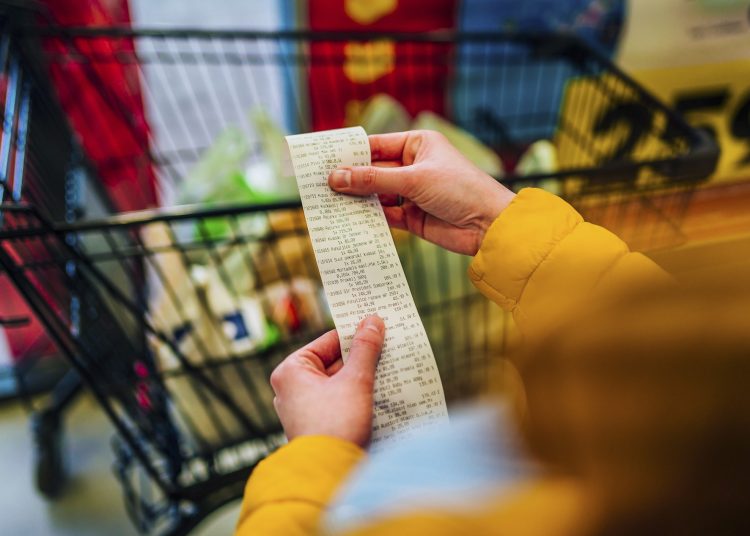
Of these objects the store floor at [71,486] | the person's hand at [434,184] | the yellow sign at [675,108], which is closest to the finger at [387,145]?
the person's hand at [434,184]

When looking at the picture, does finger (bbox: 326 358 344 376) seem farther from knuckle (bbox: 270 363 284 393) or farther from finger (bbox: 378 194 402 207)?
finger (bbox: 378 194 402 207)

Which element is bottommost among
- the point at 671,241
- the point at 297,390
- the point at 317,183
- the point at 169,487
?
the point at 169,487

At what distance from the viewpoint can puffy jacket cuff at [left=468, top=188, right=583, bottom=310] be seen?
0.52m

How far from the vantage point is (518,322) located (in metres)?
0.55

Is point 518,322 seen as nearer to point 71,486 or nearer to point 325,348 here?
point 325,348

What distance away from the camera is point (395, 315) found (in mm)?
499

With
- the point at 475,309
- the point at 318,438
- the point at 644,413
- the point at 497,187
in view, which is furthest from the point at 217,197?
the point at 644,413

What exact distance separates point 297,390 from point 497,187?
12.2 inches

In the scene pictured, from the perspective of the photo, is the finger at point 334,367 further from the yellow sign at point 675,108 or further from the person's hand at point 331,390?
the yellow sign at point 675,108

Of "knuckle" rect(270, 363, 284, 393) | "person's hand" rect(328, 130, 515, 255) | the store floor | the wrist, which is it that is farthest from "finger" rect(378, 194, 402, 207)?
the store floor

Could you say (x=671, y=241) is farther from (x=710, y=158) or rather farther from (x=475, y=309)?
(x=475, y=309)

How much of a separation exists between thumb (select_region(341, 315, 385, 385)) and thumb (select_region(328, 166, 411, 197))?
0.44 feet

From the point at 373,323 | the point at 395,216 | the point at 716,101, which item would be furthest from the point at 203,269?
the point at 716,101

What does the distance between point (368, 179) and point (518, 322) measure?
0.21 metres
